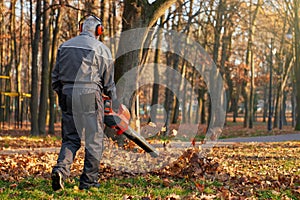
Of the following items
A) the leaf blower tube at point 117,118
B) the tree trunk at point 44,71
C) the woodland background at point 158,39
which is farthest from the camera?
the tree trunk at point 44,71

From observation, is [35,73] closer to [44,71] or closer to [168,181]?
[44,71]

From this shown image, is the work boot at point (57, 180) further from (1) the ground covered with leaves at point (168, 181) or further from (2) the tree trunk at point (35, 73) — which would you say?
(2) the tree trunk at point (35, 73)

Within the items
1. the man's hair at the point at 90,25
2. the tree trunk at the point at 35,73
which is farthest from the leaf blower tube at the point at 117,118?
the tree trunk at the point at 35,73

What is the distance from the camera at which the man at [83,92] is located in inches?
228

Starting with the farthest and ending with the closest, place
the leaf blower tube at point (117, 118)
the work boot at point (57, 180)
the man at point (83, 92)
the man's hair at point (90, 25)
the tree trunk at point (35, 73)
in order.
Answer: the tree trunk at point (35, 73)
the leaf blower tube at point (117, 118)
the man's hair at point (90, 25)
the man at point (83, 92)
the work boot at point (57, 180)

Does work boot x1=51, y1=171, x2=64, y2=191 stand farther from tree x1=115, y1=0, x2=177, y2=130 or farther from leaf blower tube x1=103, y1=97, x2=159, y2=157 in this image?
Answer: tree x1=115, y1=0, x2=177, y2=130

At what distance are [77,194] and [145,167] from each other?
2.32m

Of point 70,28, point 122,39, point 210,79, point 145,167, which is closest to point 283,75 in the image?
point 210,79

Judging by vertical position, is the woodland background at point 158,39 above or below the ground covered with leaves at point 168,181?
above

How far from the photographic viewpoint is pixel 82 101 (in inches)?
228

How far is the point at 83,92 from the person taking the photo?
5.78 m

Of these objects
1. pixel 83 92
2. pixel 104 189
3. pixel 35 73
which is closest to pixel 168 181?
pixel 104 189

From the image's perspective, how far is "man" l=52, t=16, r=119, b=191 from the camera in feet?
19.0

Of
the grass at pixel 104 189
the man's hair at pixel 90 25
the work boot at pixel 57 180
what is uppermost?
the man's hair at pixel 90 25
